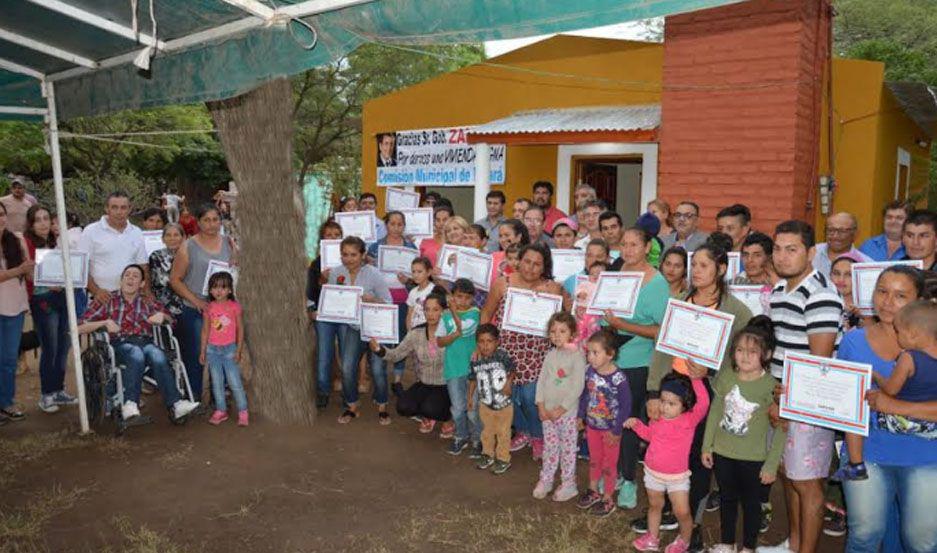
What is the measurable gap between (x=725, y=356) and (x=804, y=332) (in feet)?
1.43

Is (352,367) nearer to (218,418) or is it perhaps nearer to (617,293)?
(218,418)

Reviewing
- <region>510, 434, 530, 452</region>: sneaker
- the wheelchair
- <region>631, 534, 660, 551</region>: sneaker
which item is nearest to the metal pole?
the wheelchair

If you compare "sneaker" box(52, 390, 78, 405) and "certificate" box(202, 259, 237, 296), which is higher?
"certificate" box(202, 259, 237, 296)

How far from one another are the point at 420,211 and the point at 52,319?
369cm

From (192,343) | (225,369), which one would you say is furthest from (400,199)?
(225,369)

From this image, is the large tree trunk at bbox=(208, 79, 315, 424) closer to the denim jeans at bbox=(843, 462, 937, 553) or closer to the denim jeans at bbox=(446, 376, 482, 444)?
the denim jeans at bbox=(446, 376, 482, 444)

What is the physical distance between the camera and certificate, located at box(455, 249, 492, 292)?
5.77m

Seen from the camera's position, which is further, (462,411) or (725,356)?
(462,411)

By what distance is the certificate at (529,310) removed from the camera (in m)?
4.89

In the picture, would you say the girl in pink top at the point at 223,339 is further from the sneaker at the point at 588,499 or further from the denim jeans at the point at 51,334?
the sneaker at the point at 588,499

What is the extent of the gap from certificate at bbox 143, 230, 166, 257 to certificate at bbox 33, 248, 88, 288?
902 mm

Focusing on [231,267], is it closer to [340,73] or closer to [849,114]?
[849,114]

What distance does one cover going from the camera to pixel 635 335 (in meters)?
4.57

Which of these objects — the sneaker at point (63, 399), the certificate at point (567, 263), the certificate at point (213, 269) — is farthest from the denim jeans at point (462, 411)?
the sneaker at point (63, 399)
